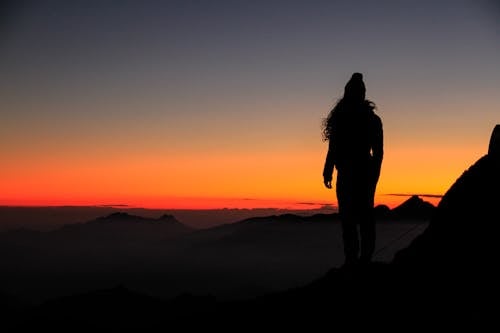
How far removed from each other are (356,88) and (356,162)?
1.52 m

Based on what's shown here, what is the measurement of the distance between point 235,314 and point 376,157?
15.7 feet

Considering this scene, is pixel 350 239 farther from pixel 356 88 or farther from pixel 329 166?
pixel 356 88

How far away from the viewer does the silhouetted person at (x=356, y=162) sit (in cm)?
1091

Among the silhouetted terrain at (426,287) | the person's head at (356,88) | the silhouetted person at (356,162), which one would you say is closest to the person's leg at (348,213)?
the silhouetted person at (356,162)

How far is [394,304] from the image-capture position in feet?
30.1

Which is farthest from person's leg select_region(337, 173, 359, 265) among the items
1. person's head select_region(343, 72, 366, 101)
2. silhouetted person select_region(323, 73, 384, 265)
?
person's head select_region(343, 72, 366, 101)

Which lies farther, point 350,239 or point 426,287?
point 350,239

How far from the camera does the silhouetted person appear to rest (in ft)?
35.8

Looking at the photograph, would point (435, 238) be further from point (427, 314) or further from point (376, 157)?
point (427, 314)

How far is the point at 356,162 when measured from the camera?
10.9 m

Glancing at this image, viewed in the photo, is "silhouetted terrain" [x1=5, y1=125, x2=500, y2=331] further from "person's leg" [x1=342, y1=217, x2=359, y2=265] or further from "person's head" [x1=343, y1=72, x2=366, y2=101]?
"person's head" [x1=343, y1=72, x2=366, y2=101]

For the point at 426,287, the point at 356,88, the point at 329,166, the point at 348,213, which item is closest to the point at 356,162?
the point at 329,166

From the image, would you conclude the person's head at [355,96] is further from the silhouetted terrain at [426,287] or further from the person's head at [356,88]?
the silhouetted terrain at [426,287]

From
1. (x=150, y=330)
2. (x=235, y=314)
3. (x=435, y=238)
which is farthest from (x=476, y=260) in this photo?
(x=150, y=330)
